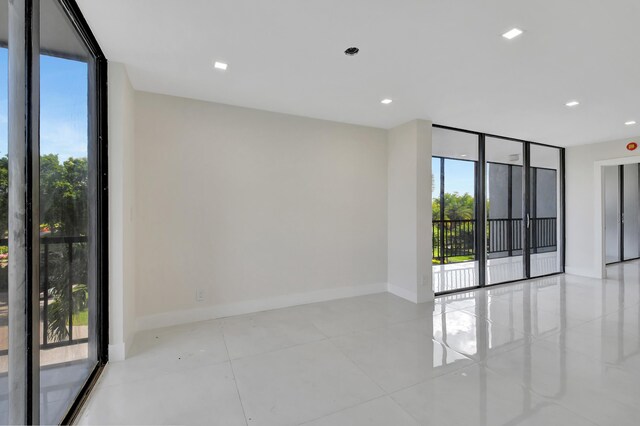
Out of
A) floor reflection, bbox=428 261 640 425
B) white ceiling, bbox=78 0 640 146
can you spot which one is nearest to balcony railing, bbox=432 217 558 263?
floor reflection, bbox=428 261 640 425

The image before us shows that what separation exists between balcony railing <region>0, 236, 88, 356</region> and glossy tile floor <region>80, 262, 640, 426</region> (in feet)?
1.64

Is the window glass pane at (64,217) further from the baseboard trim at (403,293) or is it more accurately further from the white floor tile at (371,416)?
the baseboard trim at (403,293)

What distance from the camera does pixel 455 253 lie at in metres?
6.49

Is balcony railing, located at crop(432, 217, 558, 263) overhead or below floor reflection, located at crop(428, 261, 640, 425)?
overhead

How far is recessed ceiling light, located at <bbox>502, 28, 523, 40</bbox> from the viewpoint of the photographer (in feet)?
6.36

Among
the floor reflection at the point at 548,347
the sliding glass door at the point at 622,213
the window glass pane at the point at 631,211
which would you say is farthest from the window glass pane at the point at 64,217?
the window glass pane at the point at 631,211

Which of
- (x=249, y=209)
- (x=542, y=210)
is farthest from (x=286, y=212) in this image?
(x=542, y=210)

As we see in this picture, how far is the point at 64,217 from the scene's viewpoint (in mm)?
1758

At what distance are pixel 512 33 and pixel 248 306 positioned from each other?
3576 millimetres

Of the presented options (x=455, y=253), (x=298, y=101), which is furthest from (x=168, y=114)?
(x=455, y=253)

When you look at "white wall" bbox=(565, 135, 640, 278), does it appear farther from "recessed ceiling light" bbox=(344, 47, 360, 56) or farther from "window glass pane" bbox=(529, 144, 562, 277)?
"recessed ceiling light" bbox=(344, 47, 360, 56)

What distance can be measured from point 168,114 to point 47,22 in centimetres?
153

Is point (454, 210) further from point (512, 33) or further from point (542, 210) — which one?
point (512, 33)

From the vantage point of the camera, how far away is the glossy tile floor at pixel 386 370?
68.9 inches
